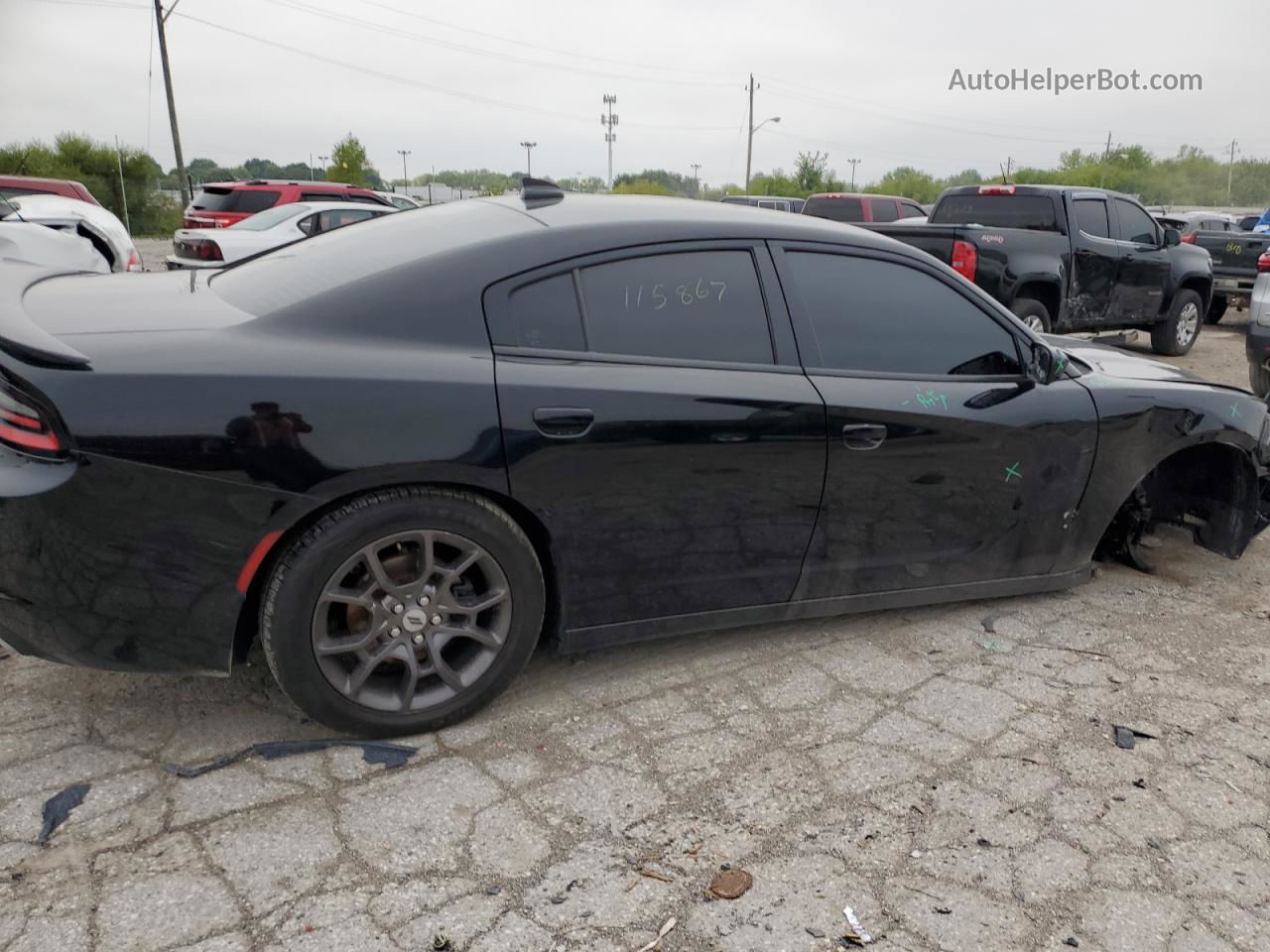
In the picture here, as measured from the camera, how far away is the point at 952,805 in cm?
269

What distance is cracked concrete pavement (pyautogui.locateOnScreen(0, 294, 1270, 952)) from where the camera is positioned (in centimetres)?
221

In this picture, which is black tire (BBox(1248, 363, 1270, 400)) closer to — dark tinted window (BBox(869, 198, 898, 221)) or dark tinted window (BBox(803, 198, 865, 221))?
dark tinted window (BBox(803, 198, 865, 221))

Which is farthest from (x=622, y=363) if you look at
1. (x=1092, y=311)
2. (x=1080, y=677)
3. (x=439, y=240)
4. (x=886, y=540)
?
(x=1092, y=311)

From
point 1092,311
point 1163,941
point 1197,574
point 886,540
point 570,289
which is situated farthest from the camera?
point 1092,311

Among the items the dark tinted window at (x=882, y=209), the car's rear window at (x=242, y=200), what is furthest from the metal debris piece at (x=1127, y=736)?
the dark tinted window at (x=882, y=209)

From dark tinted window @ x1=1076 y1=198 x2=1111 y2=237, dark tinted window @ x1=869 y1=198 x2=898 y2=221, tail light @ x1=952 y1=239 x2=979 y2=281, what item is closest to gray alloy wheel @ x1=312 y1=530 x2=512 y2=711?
tail light @ x1=952 y1=239 x2=979 y2=281

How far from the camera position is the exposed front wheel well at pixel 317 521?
263 centimetres

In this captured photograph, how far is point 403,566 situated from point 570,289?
3.18 feet

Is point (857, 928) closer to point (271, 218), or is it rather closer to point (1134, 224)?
point (1134, 224)

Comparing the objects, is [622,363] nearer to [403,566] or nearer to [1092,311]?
[403,566]

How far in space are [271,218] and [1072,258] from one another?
9306mm

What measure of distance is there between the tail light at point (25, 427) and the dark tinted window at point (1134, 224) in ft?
35.1

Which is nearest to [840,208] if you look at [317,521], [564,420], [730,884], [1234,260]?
[1234,260]

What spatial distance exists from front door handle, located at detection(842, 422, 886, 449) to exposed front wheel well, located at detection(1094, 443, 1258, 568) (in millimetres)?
1583
